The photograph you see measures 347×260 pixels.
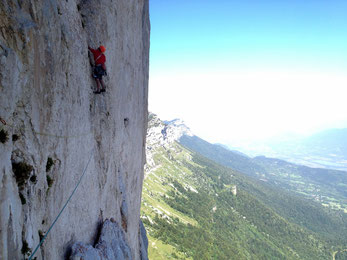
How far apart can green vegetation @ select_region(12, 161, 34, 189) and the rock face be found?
0.03 meters

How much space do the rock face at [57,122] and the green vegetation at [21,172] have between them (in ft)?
0.08

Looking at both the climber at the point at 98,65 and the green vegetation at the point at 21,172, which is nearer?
the green vegetation at the point at 21,172

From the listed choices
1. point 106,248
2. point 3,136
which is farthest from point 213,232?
point 3,136

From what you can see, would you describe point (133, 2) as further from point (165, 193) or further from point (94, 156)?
point (165, 193)

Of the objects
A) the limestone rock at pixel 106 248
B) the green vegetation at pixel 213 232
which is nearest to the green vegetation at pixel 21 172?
the limestone rock at pixel 106 248

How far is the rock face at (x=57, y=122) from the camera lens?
17.3 ft

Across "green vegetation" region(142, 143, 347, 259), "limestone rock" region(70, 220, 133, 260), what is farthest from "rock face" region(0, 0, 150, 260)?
"green vegetation" region(142, 143, 347, 259)

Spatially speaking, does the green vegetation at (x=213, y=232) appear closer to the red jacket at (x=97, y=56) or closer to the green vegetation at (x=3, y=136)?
the red jacket at (x=97, y=56)

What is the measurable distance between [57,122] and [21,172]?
7.60 ft

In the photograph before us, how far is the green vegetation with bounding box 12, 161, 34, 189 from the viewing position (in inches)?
213

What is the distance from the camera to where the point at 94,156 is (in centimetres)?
1119

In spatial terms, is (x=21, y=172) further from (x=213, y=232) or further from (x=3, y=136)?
(x=213, y=232)

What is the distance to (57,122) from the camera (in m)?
7.38

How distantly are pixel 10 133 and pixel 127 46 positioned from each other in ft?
39.0
